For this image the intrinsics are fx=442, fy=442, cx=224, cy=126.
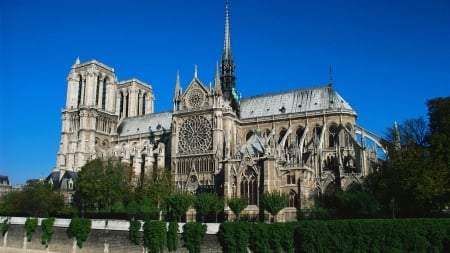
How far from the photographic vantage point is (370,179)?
46.1 m

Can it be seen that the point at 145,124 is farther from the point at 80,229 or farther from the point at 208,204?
the point at 80,229

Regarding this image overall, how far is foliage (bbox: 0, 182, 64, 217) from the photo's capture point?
5733cm

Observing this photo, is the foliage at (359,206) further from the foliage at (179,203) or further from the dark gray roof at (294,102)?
the dark gray roof at (294,102)

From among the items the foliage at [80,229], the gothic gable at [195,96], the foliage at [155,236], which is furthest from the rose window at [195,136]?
the foliage at [155,236]

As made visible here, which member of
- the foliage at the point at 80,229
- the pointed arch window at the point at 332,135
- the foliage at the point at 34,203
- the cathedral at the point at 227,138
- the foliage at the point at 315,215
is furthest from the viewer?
the pointed arch window at the point at 332,135

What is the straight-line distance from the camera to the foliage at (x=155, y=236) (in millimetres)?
37156

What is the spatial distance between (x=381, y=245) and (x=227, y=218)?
1858 centimetres

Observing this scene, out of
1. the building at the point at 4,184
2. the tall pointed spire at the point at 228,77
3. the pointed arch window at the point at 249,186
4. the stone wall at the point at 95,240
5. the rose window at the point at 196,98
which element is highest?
the tall pointed spire at the point at 228,77

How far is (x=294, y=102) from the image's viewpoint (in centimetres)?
6925

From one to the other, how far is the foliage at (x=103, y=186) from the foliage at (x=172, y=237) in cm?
2060

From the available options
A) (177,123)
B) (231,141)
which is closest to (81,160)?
(177,123)

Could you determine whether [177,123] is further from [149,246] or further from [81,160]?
[149,246]

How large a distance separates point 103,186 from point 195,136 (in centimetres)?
1491

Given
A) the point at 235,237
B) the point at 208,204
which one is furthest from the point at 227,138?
the point at 235,237
